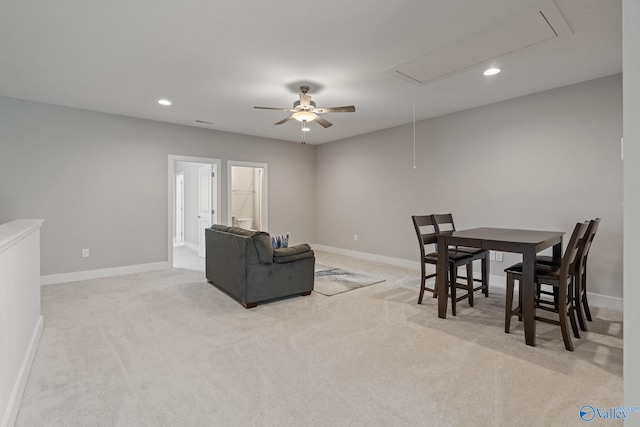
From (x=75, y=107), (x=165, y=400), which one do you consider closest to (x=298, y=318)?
(x=165, y=400)

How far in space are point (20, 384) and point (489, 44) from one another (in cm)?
419

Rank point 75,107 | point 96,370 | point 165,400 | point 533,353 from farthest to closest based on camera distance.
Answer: point 75,107, point 533,353, point 96,370, point 165,400

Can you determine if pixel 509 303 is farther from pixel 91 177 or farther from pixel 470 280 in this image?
pixel 91 177

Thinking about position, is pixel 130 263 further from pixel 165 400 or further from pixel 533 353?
pixel 533 353

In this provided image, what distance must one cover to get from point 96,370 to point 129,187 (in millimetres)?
3542

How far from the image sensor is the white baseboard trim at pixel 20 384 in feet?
5.25

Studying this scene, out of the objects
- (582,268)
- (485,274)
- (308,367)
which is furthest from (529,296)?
(308,367)

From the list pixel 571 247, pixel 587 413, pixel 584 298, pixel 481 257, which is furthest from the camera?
pixel 481 257

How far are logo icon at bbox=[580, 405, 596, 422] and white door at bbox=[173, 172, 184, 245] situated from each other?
8.65 m

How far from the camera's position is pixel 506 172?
429 cm

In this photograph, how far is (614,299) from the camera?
11.3 ft

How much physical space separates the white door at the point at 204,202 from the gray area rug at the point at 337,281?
2.62 metres

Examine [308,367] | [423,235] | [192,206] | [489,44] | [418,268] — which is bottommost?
[308,367]

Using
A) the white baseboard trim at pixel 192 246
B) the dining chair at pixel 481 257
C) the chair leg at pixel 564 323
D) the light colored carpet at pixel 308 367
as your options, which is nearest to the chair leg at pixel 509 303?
the light colored carpet at pixel 308 367
